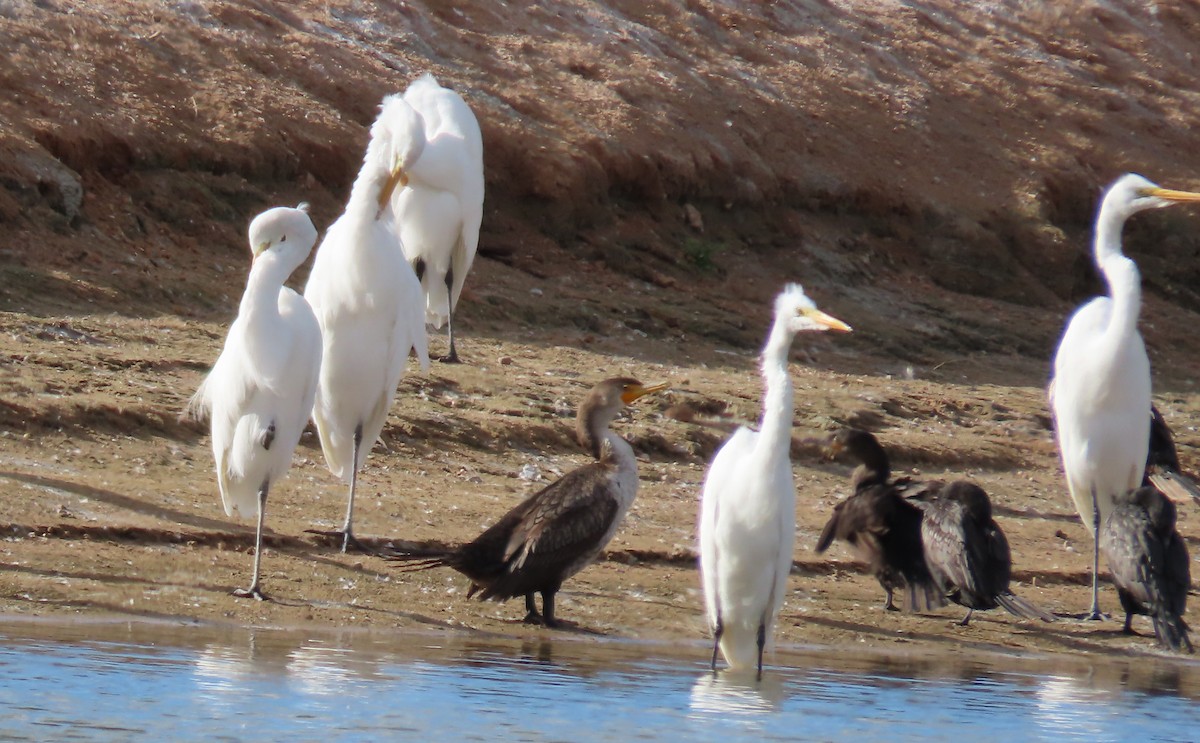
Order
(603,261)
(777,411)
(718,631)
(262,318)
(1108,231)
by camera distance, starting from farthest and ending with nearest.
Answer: (603,261)
(1108,231)
(262,318)
(718,631)
(777,411)

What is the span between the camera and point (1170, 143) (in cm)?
2756

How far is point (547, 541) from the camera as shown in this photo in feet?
28.4

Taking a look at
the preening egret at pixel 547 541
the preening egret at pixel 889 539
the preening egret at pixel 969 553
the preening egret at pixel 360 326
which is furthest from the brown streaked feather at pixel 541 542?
the preening egret at pixel 969 553

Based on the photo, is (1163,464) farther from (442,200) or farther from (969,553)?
(442,200)

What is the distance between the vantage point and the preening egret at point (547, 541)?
871 cm

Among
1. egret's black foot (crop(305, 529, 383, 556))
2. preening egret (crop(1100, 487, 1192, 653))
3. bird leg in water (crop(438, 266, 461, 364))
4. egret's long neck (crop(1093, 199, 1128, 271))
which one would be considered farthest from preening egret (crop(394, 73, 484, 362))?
preening egret (crop(1100, 487, 1192, 653))

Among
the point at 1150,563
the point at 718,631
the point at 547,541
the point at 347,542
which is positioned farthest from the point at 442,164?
the point at 718,631

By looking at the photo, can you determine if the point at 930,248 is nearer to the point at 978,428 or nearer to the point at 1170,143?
the point at 1170,143

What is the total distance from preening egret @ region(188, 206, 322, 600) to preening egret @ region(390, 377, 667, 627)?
30.8 inches

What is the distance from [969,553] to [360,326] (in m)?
3.40

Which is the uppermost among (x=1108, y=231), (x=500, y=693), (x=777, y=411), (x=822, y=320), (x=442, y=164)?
(x=442, y=164)

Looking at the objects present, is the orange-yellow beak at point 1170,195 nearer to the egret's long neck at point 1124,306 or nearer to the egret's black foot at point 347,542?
the egret's long neck at point 1124,306

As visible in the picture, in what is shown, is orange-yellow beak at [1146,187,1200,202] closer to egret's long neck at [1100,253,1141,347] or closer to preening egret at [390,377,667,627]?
egret's long neck at [1100,253,1141,347]

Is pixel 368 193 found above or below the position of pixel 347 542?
above
